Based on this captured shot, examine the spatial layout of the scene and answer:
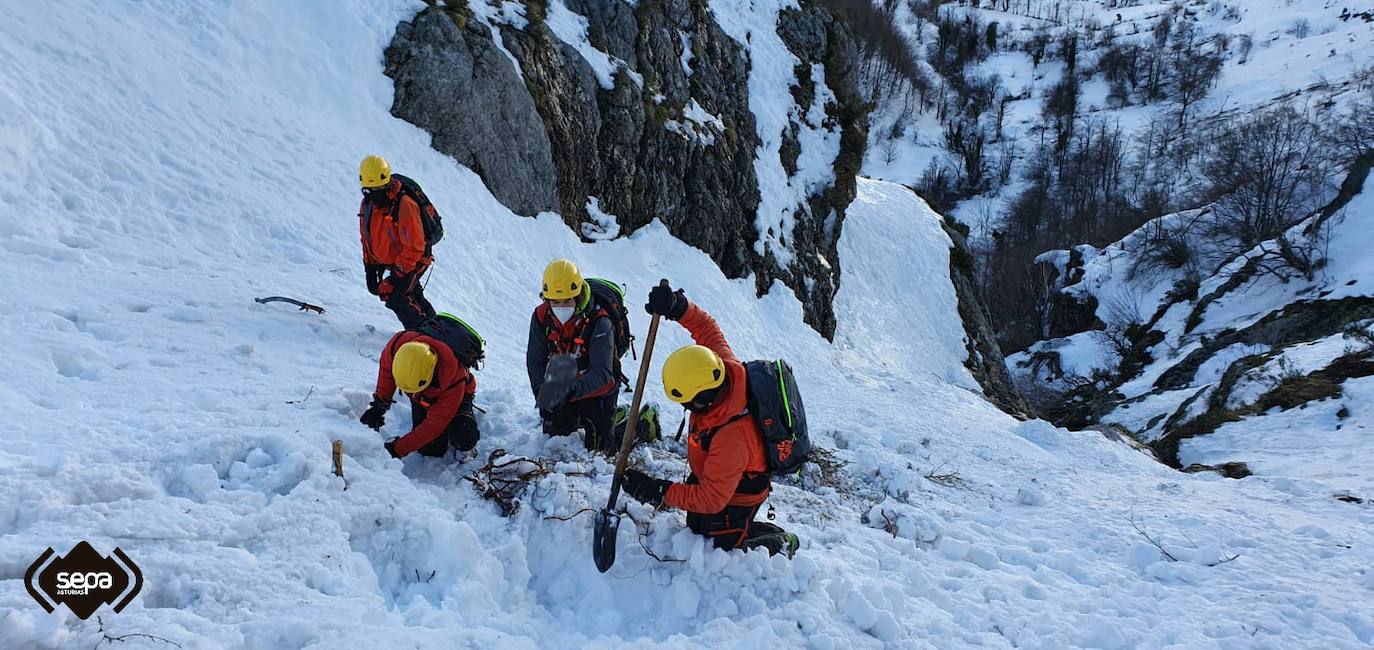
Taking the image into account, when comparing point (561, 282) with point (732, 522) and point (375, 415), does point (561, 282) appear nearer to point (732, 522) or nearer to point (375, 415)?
point (375, 415)

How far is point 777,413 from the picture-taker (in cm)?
423

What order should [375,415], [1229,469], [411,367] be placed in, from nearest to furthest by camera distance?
[411,367], [375,415], [1229,469]

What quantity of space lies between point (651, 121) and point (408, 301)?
12658 millimetres

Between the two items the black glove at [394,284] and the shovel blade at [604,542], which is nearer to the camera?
the shovel blade at [604,542]

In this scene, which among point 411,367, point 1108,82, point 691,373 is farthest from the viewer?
point 1108,82

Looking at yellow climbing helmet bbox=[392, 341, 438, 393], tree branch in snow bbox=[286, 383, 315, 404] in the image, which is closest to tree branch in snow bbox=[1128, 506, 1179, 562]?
yellow climbing helmet bbox=[392, 341, 438, 393]

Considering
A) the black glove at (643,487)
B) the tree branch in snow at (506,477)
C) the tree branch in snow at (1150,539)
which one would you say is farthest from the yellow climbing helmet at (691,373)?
the tree branch in snow at (1150,539)

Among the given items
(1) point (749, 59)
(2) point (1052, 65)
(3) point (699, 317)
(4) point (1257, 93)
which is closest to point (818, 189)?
(1) point (749, 59)

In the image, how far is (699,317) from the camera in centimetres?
536

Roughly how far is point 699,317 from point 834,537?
2.10 m

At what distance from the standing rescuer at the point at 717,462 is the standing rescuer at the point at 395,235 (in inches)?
167

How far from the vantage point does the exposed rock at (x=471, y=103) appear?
13562mm

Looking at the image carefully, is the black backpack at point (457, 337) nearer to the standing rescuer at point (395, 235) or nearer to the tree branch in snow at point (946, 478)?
the standing rescuer at point (395, 235)

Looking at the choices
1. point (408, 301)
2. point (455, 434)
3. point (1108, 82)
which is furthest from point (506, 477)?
point (1108, 82)
